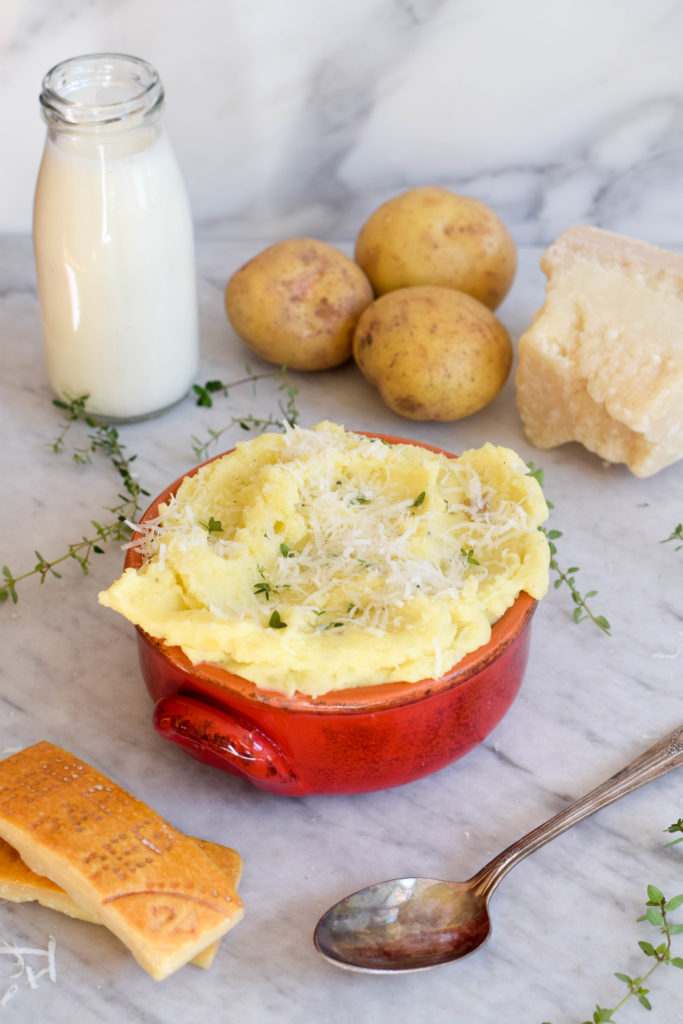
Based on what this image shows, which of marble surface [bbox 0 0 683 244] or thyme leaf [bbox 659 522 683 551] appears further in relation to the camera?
marble surface [bbox 0 0 683 244]

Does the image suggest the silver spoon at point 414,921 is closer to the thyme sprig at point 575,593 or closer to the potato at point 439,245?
the thyme sprig at point 575,593

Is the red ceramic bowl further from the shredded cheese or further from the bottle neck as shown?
the bottle neck

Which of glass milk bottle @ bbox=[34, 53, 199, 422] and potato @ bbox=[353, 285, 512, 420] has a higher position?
glass milk bottle @ bbox=[34, 53, 199, 422]

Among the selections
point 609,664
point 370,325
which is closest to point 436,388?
point 370,325

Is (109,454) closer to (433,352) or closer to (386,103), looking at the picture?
(433,352)

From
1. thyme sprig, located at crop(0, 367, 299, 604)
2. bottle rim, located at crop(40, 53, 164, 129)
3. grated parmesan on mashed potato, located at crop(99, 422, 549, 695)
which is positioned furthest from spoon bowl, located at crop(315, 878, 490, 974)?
bottle rim, located at crop(40, 53, 164, 129)

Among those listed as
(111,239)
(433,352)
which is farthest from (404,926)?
(111,239)
